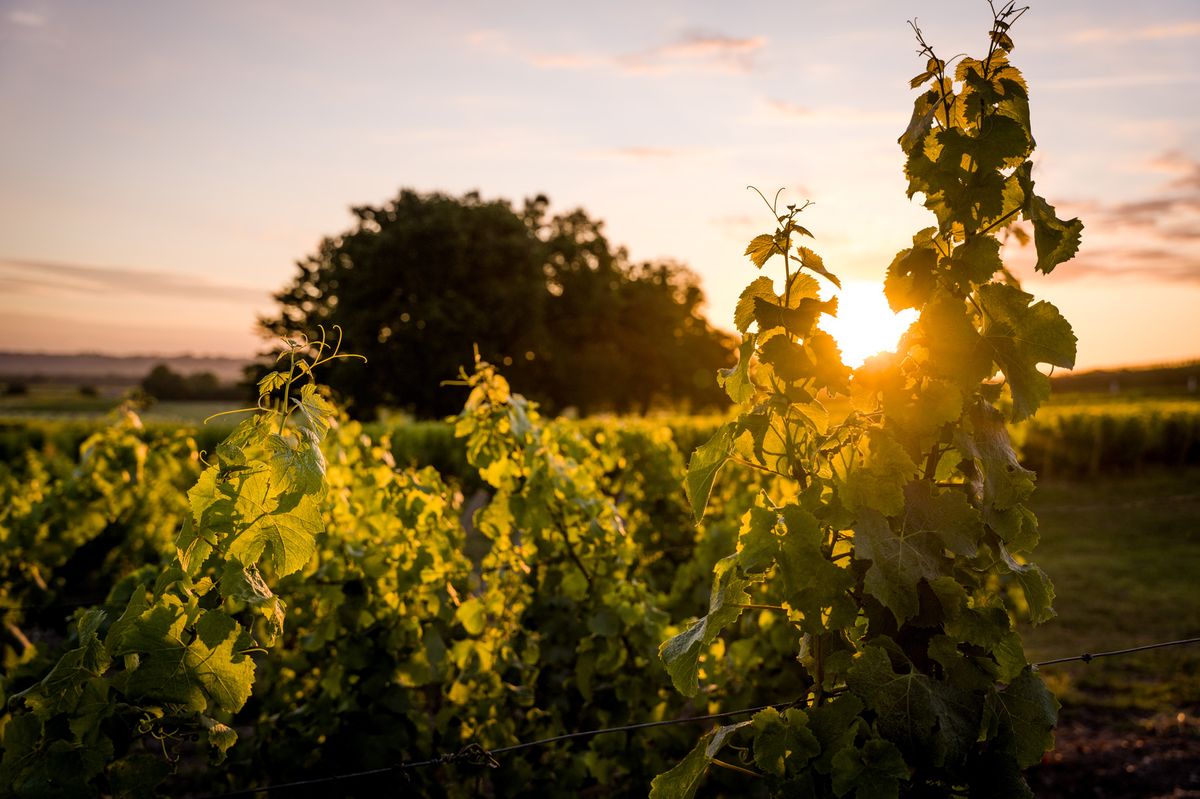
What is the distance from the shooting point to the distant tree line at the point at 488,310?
29141 mm

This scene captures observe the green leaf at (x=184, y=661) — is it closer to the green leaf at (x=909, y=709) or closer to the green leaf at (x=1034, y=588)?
the green leaf at (x=909, y=709)

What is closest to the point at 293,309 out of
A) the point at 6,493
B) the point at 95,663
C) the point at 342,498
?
the point at 6,493

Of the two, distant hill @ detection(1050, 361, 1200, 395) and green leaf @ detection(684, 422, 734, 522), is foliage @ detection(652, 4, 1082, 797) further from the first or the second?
distant hill @ detection(1050, 361, 1200, 395)

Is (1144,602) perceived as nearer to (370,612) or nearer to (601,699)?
(601,699)

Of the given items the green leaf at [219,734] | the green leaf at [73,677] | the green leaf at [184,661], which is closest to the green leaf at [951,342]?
the green leaf at [184,661]

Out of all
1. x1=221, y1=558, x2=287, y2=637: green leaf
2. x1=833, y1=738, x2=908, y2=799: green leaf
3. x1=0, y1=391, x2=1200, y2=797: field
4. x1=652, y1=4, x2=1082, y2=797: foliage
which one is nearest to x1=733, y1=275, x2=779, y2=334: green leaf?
x1=652, y1=4, x2=1082, y2=797: foliage

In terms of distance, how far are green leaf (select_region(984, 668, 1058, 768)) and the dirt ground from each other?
376cm

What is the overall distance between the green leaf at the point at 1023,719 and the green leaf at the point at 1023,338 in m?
0.55

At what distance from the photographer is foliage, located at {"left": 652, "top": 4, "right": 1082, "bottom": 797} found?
65.6 inches

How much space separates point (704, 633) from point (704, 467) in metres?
0.34

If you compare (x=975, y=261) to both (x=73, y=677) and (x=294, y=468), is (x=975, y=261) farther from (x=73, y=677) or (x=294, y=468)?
(x=73, y=677)

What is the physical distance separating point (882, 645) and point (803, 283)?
0.73m

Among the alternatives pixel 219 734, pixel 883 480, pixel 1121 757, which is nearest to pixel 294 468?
pixel 219 734

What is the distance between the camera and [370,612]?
3672mm
